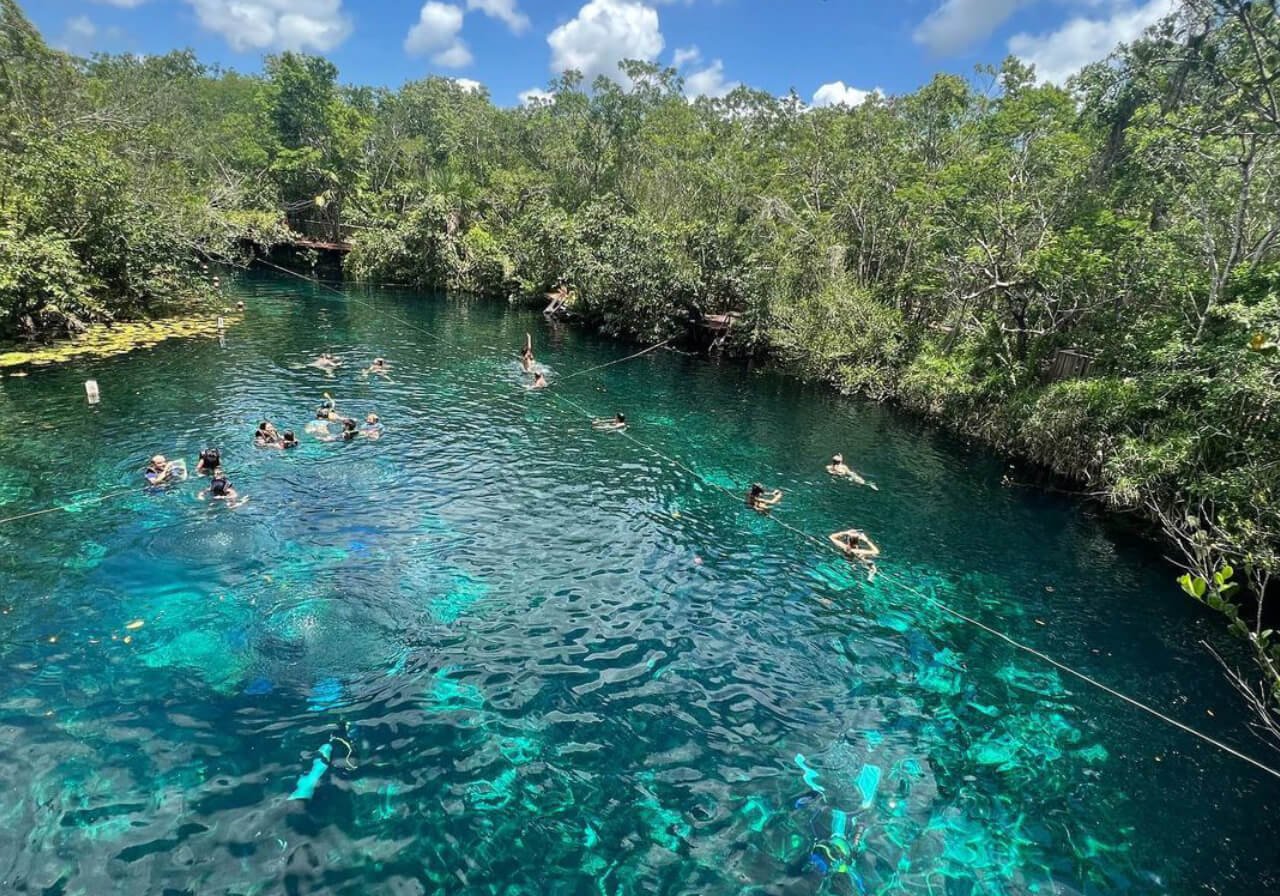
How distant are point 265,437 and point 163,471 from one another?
362 cm

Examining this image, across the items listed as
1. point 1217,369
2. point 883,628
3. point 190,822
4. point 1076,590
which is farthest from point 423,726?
point 1217,369

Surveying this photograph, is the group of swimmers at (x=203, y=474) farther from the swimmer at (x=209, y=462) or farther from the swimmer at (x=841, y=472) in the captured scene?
the swimmer at (x=841, y=472)

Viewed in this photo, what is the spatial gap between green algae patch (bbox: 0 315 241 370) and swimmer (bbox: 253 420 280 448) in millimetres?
13467

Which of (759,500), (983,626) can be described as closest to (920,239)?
(759,500)

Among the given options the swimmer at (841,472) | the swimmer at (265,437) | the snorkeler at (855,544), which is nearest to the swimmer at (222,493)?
the swimmer at (265,437)

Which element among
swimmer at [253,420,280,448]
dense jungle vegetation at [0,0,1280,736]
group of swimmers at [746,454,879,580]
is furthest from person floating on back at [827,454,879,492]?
swimmer at [253,420,280,448]

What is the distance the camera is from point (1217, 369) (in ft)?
55.9

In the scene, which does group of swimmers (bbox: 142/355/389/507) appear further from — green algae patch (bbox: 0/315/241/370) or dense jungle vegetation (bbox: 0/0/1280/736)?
dense jungle vegetation (bbox: 0/0/1280/736)

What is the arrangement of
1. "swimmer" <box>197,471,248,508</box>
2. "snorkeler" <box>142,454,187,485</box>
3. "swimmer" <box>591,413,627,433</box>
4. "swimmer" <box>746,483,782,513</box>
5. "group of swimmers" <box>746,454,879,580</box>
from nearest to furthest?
"swimmer" <box>197,471,248,508</box> < "snorkeler" <box>142,454,187,485</box> < "group of swimmers" <box>746,454,879,580</box> < "swimmer" <box>746,483,782,513</box> < "swimmer" <box>591,413,627,433</box>

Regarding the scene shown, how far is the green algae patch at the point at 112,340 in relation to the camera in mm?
26969

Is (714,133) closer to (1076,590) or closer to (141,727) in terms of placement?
(1076,590)

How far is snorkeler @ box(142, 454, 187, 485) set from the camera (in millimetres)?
17250

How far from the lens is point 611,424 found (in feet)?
87.1

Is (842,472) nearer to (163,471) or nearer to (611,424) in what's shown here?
(611,424)
